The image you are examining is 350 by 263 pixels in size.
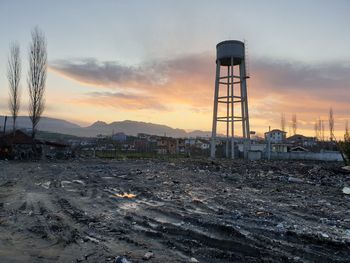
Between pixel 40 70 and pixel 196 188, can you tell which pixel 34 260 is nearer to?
pixel 196 188

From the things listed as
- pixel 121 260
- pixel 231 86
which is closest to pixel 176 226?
pixel 121 260

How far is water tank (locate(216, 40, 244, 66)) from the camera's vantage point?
29219 millimetres

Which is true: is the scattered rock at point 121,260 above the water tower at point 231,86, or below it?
below

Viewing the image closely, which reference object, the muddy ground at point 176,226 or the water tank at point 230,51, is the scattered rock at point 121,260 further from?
the water tank at point 230,51

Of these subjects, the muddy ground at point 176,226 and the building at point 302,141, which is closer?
the muddy ground at point 176,226

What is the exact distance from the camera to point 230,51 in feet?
95.8

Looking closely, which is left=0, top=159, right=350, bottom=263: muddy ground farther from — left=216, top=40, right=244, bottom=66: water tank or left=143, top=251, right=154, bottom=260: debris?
left=216, top=40, right=244, bottom=66: water tank

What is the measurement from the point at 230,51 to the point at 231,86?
320 cm

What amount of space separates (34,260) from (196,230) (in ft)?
7.32

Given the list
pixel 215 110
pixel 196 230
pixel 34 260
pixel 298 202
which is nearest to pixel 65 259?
pixel 34 260

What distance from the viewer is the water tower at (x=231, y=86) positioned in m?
29.2

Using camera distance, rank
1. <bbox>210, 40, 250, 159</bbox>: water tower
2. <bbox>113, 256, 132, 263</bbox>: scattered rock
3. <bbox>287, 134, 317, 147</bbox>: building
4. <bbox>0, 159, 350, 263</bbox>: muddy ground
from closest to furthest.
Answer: <bbox>113, 256, 132, 263</bbox>: scattered rock
<bbox>0, 159, 350, 263</bbox>: muddy ground
<bbox>210, 40, 250, 159</bbox>: water tower
<bbox>287, 134, 317, 147</bbox>: building

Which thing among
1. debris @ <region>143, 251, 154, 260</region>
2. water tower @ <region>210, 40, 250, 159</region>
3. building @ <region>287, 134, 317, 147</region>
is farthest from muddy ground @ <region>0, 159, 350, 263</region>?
building @ <region>287, 134, 317, 147</region>

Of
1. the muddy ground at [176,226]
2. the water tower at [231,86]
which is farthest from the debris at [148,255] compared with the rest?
the water tower at [231,86]
